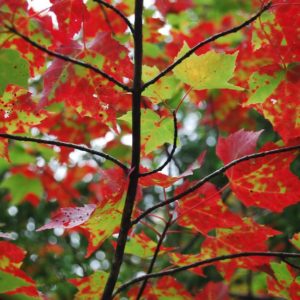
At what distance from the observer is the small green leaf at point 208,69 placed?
30.2 inches

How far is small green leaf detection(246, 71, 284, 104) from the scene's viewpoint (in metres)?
0.89

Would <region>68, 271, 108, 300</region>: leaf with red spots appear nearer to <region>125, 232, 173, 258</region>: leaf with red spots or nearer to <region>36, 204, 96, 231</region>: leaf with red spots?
<region>125, 232, 173, 258</region>: leaf with red spots

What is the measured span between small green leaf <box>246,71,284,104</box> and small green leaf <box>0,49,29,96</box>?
0.42 metres

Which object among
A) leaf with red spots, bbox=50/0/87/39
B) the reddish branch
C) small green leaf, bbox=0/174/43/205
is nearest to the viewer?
the reddish branch

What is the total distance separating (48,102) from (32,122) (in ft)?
0.21

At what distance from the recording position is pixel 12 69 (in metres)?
0.77

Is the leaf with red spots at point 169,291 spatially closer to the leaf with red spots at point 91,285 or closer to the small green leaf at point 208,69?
the leaf with red spots at point 91,285

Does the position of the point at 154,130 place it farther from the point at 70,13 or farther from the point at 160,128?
the point at 70,13

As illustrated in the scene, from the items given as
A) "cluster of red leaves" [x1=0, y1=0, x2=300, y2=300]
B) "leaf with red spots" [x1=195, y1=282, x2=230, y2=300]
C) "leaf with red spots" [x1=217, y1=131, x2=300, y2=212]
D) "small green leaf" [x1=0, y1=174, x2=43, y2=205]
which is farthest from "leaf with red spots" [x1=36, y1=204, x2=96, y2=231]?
"small green leaf" [x1=0, y1=174, x2=43, y2=205]

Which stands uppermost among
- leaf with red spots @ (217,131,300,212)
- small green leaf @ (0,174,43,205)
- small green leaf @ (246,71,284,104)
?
small green leaf @ (0,174,43,205)

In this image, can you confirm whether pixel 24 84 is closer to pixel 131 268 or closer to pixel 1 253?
A: pixel 1 253

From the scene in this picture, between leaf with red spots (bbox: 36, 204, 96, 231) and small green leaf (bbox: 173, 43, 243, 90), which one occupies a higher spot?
small green leaf (bbox: 173, 43, 243, 90)

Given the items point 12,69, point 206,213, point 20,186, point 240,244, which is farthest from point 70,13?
point 20,186

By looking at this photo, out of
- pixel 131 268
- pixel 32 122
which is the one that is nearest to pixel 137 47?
pixel 32 122
